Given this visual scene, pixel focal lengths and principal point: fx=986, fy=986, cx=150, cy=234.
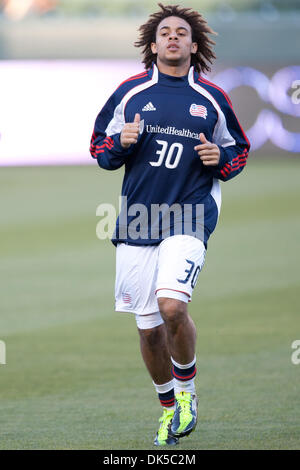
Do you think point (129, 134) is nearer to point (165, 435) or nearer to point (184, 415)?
point (184, 415)

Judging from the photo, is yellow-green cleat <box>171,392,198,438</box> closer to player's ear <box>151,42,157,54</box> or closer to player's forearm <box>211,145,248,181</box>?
player's forearm <box>211,145,248,181</box>

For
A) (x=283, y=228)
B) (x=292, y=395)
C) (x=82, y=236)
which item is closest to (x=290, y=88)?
(x=283, y=228)

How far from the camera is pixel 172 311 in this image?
589cm

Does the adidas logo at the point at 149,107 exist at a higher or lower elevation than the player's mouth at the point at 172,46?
lower

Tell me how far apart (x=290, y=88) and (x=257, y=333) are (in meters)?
17.2

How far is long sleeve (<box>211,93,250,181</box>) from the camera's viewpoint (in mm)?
Result: 6273

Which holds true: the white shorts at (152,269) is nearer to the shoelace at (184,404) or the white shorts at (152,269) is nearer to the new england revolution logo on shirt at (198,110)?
the shoelace at (184,404)

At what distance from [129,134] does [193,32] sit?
1062 mm

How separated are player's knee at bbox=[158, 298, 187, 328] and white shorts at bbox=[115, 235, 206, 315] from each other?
0.07m

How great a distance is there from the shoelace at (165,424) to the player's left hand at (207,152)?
1582mm

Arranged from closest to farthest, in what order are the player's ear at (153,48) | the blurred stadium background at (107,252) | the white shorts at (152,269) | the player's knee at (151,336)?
the white shorts at (152,269) < the player's knee at (151,336) < the player's ear at (153,48) < the blurred stadium background at (107,252)

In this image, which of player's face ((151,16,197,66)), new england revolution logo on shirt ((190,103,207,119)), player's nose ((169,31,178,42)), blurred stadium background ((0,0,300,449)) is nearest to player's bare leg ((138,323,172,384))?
blurred stadium background ((0,0,300,449))

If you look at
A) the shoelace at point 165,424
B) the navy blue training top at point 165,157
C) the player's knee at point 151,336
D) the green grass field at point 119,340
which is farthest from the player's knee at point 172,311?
the green grass field at point 119,340

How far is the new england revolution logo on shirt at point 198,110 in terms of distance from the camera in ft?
20.4
